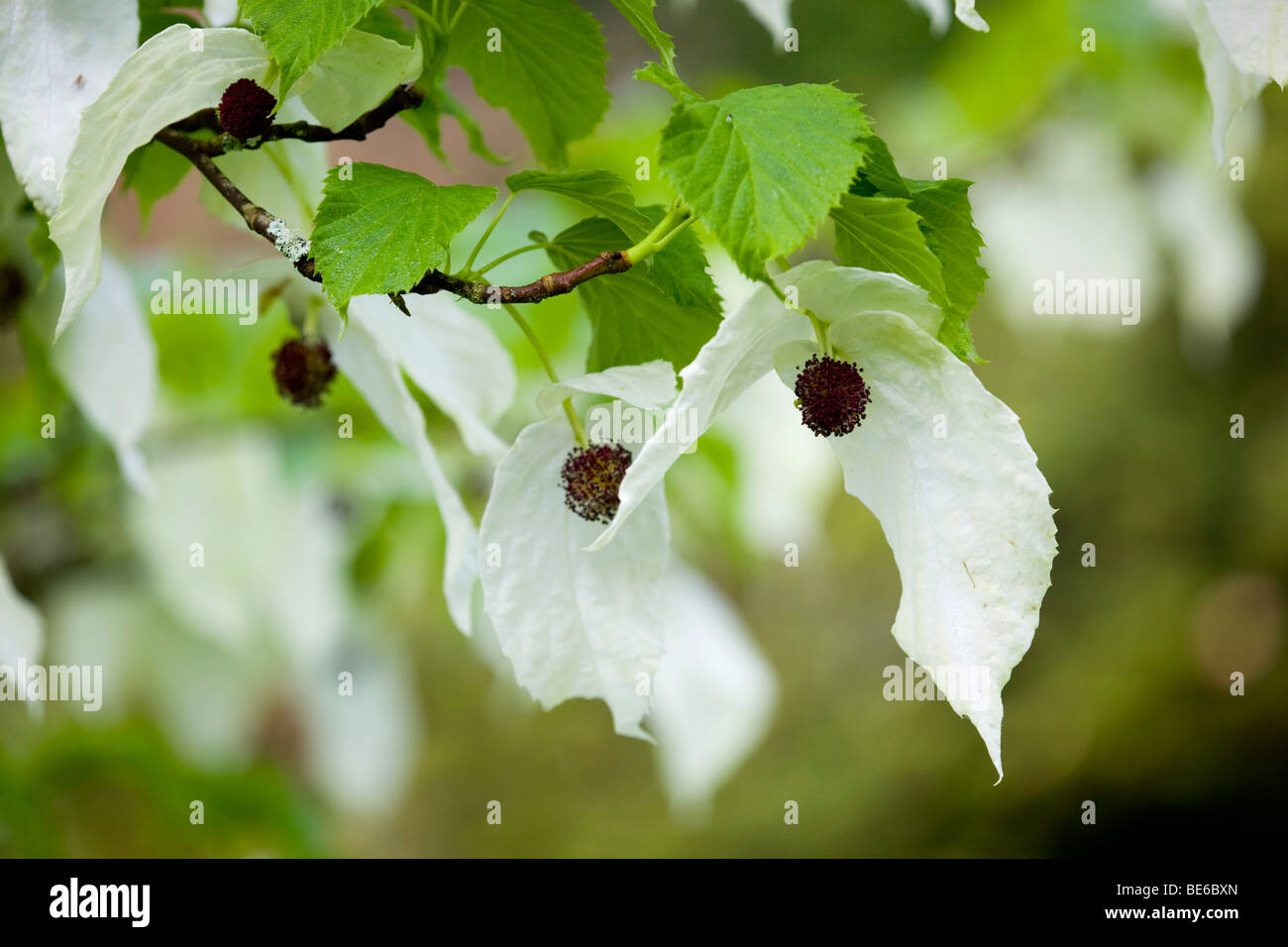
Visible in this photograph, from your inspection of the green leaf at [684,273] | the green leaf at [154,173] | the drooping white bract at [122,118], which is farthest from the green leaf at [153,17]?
the green leaf at [684,273]

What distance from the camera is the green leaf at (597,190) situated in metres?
0.37

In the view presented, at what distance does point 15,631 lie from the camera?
51cm

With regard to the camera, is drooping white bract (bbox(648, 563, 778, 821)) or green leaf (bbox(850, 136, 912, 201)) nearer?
green leaf (bbox(850, 136, 912, 201))

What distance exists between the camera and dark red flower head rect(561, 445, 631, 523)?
0.41 meters

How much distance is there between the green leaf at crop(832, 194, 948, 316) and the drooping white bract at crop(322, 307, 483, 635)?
0.18 m

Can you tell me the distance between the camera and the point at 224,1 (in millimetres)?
438

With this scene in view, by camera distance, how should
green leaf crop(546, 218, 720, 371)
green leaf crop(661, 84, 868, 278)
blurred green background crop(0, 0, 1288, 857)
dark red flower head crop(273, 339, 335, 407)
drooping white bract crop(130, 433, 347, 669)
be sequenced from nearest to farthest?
1. green leaf crop(661, 84, 868, 278)
2. green leaf crop(546, 218, 720, 371)
3. dark red flower head crop(273, 339, 335, 407)
4. drooping white bract crop(130, 433, 347, 669)
5. blurred green background crop(0, 0, 1288, 857)

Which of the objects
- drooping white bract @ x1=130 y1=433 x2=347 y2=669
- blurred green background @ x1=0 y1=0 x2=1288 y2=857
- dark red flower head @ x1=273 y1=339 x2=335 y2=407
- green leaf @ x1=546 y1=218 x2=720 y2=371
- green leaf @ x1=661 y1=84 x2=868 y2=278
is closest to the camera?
green leaf @ x1=661 y1=84 x2=868 y2=278

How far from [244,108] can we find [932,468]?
0.82 ft

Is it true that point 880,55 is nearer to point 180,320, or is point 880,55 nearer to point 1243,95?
point 180,320

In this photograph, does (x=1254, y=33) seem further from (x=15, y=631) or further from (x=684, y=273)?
(x=15, y=631)

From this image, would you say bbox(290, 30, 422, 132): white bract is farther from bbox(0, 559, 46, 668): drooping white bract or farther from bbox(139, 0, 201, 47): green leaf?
bbox(0, 559, 46, 668): drooping white bract

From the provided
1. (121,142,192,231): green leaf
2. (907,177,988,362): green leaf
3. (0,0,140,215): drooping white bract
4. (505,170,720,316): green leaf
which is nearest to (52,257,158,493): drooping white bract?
(121,142,192,231): green leaf

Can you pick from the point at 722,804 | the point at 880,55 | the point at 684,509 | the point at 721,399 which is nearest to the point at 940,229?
the point at 721,399
